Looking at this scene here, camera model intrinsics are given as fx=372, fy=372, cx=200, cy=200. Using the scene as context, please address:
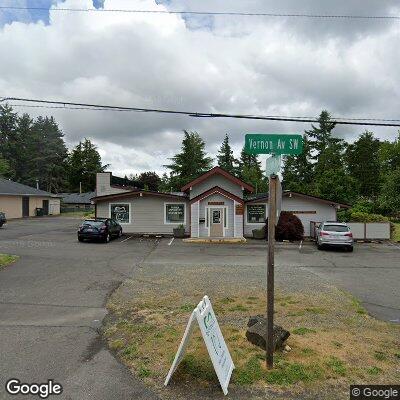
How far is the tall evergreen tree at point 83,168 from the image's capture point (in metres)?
89.6

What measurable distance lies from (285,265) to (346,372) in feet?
32.1

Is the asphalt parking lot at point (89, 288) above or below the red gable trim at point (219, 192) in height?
below

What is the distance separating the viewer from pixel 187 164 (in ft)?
198

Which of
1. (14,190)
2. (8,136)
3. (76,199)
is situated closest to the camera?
(14,190)

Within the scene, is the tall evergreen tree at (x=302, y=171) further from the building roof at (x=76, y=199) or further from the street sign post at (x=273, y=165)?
the street sign post at (x=273, y=165)

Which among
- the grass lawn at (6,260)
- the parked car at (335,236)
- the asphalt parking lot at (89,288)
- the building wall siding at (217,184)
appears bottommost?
the asphalt parking lot at (89,288)

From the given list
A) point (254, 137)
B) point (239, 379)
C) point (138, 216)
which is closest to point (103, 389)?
point (239, 379)

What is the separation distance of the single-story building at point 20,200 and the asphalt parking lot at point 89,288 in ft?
72.2

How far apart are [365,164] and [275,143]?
2722 inches

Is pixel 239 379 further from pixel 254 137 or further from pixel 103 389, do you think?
pixel 254 137

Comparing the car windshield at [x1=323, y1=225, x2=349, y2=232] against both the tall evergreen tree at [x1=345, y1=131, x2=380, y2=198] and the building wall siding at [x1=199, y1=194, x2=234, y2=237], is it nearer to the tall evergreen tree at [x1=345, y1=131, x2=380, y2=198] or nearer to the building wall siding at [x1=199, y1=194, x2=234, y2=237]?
the building wall siding at [x1=199, y1=194, x2=234, y2=237]

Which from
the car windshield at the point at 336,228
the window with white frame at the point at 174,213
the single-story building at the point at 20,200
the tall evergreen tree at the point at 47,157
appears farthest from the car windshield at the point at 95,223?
the tall evergreen tree at the point at 47,157

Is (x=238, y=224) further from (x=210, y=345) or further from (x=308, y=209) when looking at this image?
(x=210, y=345)
